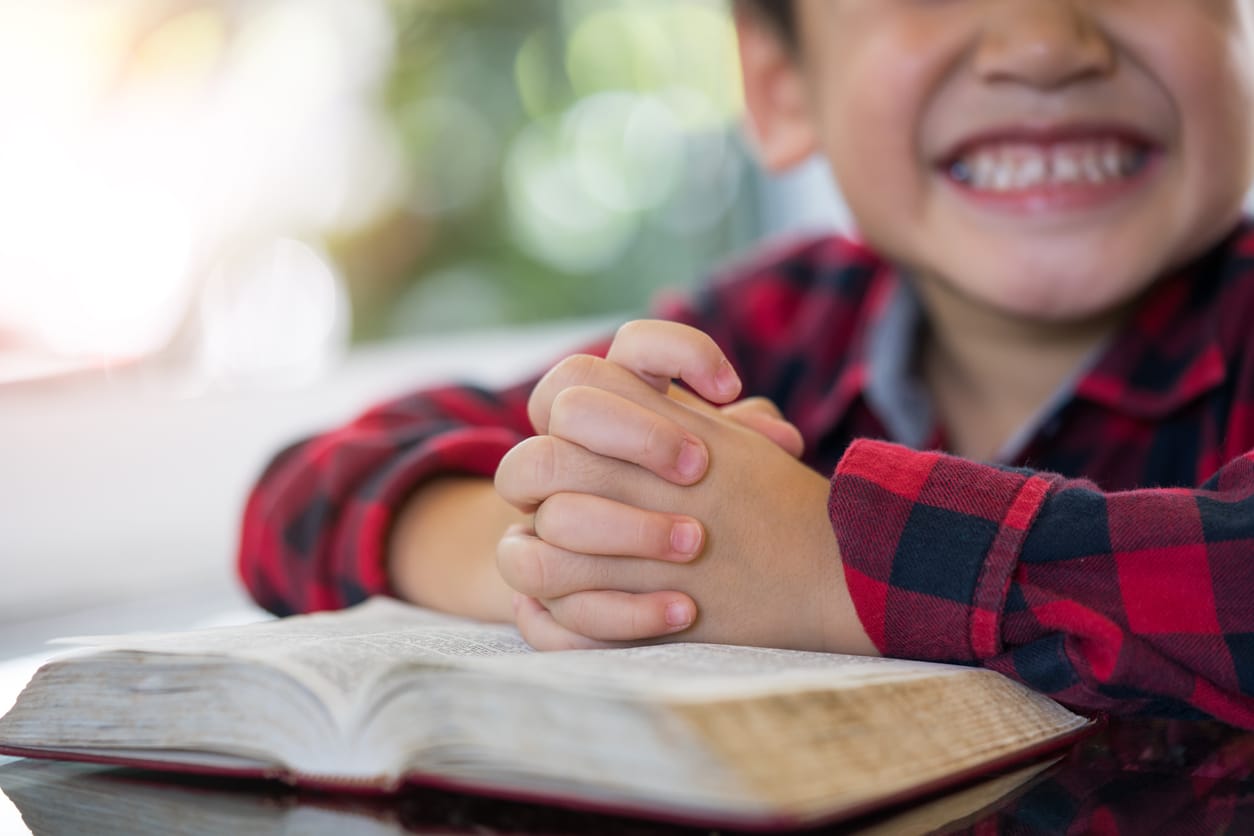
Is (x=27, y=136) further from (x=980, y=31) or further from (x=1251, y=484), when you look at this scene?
(x=1251, y=484)

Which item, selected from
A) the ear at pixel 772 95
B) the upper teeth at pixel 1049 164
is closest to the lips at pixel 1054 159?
the upper teeth at pixel 1049 164

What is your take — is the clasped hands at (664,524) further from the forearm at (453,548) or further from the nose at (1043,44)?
the nose at (1043,44)

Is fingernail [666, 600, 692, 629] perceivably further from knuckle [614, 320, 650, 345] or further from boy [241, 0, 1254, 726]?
knuckle [614, 320, 650, 345]

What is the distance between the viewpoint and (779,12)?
101 centimetres

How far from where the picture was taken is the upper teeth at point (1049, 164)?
819 millimetres

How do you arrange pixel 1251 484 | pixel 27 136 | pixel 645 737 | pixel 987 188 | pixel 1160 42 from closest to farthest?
pixel 645 737 → pixel 1251 484 → pixel 1160 42 → pixel 987 188 → pixel 27 136

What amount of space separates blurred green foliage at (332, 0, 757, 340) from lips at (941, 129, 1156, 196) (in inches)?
34.4

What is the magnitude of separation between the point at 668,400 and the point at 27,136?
3.21 feet

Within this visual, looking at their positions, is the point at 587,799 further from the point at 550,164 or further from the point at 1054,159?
the point at 550,164

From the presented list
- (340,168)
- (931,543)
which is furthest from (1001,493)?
(340,168)

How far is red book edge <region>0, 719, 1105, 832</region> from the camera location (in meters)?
0.32

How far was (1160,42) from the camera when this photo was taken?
2.48ft

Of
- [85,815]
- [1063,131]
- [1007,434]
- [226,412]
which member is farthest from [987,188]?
[226,412]

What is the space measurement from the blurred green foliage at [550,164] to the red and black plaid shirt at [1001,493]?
61 centimetres
